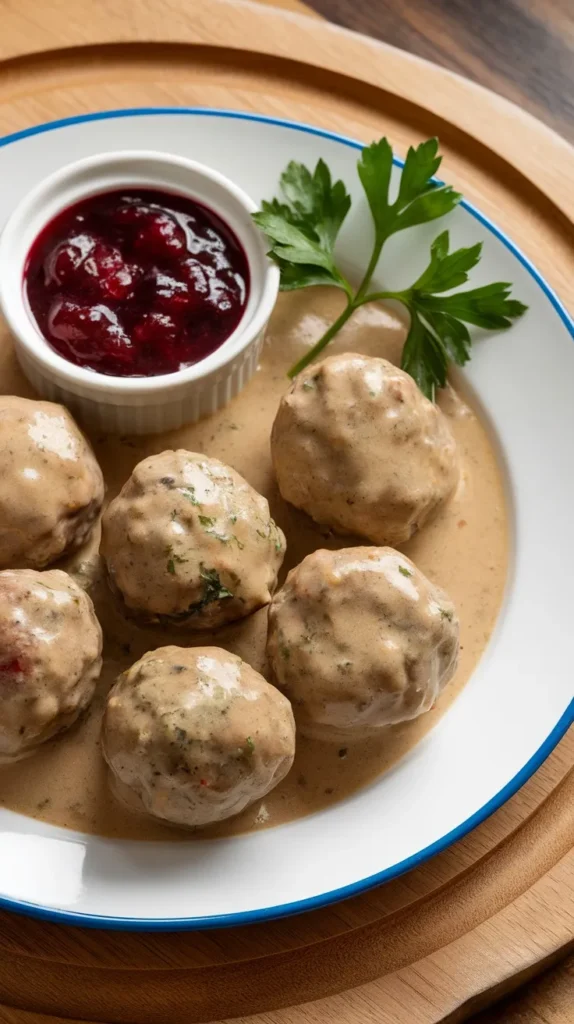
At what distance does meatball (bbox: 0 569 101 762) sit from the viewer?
361 centimetres

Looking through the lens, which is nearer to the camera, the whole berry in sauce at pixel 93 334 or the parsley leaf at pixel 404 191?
the whole berry in sauce at pixel 93 334

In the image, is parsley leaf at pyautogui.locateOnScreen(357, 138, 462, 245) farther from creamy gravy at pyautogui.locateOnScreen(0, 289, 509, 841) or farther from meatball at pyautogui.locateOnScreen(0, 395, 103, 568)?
meatball at pyautogui.locateOnScreen(0, 395, 103, 568)

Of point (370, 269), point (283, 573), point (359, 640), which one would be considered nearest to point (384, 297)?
point (370, 269)

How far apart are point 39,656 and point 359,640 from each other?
42.2 inches

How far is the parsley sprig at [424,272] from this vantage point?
452 centimetres

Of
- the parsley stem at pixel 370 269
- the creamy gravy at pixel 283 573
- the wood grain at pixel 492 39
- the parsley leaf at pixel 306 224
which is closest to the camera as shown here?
the creamy gravy at pixel 283 573

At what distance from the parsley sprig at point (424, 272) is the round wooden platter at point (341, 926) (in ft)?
1.90

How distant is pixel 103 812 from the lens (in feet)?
12.8

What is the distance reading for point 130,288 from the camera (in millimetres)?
4145

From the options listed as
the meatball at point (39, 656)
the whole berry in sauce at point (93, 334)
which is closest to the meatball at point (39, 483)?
the meatball at point (39, 656)

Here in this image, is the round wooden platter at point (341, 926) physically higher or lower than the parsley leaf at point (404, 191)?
lower

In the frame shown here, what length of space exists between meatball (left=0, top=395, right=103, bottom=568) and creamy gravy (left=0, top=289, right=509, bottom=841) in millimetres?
328

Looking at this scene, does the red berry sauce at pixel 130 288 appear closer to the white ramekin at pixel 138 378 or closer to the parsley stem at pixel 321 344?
the white ramekin at pixel 138 378

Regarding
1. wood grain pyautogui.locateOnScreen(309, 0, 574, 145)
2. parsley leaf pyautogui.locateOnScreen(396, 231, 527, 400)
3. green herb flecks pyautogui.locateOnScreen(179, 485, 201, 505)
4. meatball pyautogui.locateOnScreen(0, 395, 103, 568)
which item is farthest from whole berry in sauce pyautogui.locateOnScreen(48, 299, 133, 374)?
wood grain pyautogui.locateOnScreen(309, 0, 574, 145)
